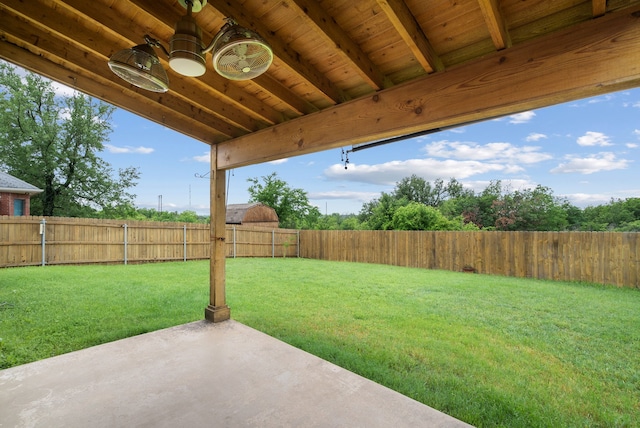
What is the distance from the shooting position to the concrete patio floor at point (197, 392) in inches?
65.5

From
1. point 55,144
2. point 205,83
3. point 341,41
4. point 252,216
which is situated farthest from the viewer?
point 252,216

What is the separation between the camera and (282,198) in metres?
21.3

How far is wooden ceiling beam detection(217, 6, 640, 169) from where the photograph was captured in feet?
4.05

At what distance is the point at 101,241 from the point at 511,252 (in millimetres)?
10891

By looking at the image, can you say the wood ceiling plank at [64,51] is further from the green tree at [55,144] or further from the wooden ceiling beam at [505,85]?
the green tree at [55,144]

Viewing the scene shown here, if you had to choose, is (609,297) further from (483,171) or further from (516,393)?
(483,171)

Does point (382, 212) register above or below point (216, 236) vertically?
above

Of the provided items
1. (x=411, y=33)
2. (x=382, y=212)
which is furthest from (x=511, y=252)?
(x=382, y=212)

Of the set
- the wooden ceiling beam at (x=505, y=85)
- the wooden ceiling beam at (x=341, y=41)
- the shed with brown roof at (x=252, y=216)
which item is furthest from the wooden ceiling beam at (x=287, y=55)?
the shed with brown roof at (x=252, y=216)

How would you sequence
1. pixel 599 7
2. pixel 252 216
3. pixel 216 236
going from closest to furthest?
pixel 599 7 < pixel 216 236 < pixel 252 216

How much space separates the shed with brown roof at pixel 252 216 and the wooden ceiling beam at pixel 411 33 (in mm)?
16254

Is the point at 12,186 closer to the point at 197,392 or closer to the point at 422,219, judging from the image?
the point at 197,392

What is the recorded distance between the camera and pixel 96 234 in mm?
7566

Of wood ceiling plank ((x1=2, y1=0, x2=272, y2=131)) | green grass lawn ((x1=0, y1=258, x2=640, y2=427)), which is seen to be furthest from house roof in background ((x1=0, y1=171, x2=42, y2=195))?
wood ceiling plank ((x1=2, y1=0, x2=272, y2=131))
